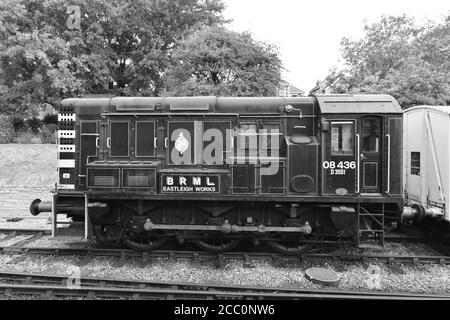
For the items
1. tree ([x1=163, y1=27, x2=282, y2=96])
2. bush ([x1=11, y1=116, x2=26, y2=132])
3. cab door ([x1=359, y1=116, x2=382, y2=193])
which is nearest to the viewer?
cab door ([x1=359, y1=116, x2=382, y2=193])

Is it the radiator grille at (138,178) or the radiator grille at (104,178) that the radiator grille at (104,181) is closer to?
the radiator grille at (104,178)

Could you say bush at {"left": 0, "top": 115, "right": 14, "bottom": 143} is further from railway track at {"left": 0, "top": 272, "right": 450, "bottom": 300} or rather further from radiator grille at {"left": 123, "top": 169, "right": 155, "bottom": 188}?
railway track at {"left": 0, "top": 272, "right": 450, "bottom": 300}

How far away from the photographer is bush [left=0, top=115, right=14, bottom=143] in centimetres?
2423

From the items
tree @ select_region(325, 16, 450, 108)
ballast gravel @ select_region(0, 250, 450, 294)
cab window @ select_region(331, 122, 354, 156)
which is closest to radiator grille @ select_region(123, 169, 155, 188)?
ballast gravel @ select_region(0, 250, 450, 294)

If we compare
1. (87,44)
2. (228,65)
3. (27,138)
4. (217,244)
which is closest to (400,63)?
(228,65)

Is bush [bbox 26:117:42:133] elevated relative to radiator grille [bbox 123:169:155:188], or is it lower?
elevated

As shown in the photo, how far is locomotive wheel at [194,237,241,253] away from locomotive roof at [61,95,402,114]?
3106 millimetres

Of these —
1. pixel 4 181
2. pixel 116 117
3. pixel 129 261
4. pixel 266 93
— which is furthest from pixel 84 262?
pixel 4 181

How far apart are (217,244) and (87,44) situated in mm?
22247

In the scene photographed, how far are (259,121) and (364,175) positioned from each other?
2689 mm

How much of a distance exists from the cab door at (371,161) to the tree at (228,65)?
907cm

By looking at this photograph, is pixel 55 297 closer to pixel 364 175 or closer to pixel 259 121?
pixel 259 121

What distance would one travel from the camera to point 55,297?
620cm

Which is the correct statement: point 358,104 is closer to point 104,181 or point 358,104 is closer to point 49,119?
point 104,181
